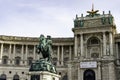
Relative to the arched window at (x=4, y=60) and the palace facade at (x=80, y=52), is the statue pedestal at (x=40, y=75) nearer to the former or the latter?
the palace facade at (x=80, y=52)

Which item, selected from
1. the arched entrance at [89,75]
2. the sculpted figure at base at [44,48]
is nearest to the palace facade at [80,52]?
the arched entrance at [89,75]

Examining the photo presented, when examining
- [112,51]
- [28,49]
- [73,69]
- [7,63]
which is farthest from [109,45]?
[7,63]

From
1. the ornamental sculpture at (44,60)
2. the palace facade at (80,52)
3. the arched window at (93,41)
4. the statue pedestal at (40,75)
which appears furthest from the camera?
the arched window at (93,41)

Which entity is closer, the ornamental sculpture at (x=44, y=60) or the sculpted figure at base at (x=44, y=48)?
the ornamental sculpture at (x=44, y=60)

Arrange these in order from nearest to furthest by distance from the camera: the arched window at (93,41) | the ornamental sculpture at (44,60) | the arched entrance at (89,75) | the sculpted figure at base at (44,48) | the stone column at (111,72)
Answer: the ornamental sculpture at (44,60), the sculpted figure at base at (44,48), the stone column at (111,72), the arched entrance at (89,75), the arched window at (93,41)

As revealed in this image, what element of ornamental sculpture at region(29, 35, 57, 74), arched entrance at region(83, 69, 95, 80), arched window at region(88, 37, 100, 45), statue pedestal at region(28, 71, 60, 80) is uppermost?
arched window at region(88, 37, 100, 45)

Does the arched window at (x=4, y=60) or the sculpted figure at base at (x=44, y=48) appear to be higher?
the sculpted figure at base at (x=44, y=48)

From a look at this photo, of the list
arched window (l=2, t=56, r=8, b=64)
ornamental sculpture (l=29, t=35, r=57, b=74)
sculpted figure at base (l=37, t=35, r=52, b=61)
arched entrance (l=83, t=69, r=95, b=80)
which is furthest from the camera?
arched window (l=2, t=56, r=8, b=64)

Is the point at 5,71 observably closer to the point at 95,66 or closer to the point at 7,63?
the point at 7,63

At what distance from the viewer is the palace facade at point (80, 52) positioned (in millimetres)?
63188

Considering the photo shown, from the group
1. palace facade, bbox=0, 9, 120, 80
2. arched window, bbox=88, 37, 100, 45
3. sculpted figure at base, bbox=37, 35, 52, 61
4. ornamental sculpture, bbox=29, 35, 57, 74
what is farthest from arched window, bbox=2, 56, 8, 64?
sculpted figure at base, bbox=37, 35, 52, 61

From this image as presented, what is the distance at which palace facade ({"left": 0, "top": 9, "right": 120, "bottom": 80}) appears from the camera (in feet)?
207

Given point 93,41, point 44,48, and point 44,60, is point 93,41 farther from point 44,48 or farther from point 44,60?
point 44,60

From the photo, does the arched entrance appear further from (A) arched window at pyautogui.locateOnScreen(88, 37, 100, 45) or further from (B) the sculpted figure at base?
(B) the sculpted figure at base
